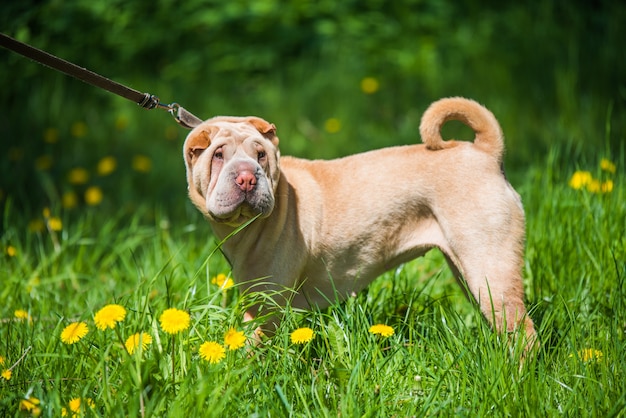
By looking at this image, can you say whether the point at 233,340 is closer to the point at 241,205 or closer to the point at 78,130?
the point at 241,205

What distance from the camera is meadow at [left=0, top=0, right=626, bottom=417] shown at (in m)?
2.39

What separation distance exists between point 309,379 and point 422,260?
5.23ft

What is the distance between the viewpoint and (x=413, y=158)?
304 centimetres

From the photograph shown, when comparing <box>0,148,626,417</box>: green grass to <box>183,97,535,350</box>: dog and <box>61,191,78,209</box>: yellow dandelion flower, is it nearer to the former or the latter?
<box>183,97,535,350</box>: dog

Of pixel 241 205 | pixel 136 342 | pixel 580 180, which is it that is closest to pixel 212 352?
pixel 136 342

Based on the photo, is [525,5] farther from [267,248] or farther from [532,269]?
[267,248]

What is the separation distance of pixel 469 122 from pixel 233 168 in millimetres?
1049

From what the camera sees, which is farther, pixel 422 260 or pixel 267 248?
pixel 422 260

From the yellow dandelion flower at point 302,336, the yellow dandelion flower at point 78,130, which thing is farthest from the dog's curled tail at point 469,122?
the yellow dandelion flower at point 78,130

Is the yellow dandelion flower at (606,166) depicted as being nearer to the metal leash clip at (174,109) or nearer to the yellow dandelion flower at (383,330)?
the yellow dandelion flower at (383,330)

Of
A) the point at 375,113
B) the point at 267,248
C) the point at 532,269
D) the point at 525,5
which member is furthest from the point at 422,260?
the point at 525,5

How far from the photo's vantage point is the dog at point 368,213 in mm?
2793

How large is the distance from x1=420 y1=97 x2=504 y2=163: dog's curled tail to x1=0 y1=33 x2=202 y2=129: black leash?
0.97 m

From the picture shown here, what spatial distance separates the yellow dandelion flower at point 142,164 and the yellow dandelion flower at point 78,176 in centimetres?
37
